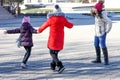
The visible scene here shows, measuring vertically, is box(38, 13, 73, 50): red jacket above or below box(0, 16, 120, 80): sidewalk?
above

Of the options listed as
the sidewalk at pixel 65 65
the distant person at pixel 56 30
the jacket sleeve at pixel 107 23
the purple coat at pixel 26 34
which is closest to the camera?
the sidewalk at pixel 65 65

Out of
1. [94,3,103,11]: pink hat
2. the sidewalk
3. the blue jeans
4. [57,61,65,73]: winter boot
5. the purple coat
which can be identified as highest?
[94,3,103,11]: pink hat

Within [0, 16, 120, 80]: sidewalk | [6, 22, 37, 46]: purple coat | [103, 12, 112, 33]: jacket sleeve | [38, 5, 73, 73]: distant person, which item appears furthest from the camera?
[103, 12, 112, 33]: jacket sleeve

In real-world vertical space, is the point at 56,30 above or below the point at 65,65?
above

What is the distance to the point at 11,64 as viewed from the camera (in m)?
10.8

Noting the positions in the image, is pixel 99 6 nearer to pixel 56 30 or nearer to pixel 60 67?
pixel 56 30

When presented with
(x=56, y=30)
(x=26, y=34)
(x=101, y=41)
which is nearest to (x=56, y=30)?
(x=56, y=30)

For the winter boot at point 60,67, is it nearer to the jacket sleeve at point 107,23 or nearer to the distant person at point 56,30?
the distant person at point 56,30

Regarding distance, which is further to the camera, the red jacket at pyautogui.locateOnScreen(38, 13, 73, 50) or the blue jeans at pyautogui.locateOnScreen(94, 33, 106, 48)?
the blue jeans at pyautogui.locateOnScreen(94, 33, 106, 48)

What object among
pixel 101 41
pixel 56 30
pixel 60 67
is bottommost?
pixel 60 67

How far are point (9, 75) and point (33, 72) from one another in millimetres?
619

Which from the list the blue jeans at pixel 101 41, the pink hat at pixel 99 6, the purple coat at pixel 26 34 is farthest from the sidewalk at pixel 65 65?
the pink hat at pixel 99 6

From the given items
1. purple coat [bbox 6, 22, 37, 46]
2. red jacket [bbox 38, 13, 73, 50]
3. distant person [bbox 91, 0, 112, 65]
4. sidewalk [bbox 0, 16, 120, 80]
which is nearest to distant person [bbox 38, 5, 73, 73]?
red jacket [bbox 38, 13, 73, 50]

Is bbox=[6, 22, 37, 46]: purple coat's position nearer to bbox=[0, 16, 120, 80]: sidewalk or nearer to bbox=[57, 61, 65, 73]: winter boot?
bbox=[0, 16, 120, 80]: sidewalk
